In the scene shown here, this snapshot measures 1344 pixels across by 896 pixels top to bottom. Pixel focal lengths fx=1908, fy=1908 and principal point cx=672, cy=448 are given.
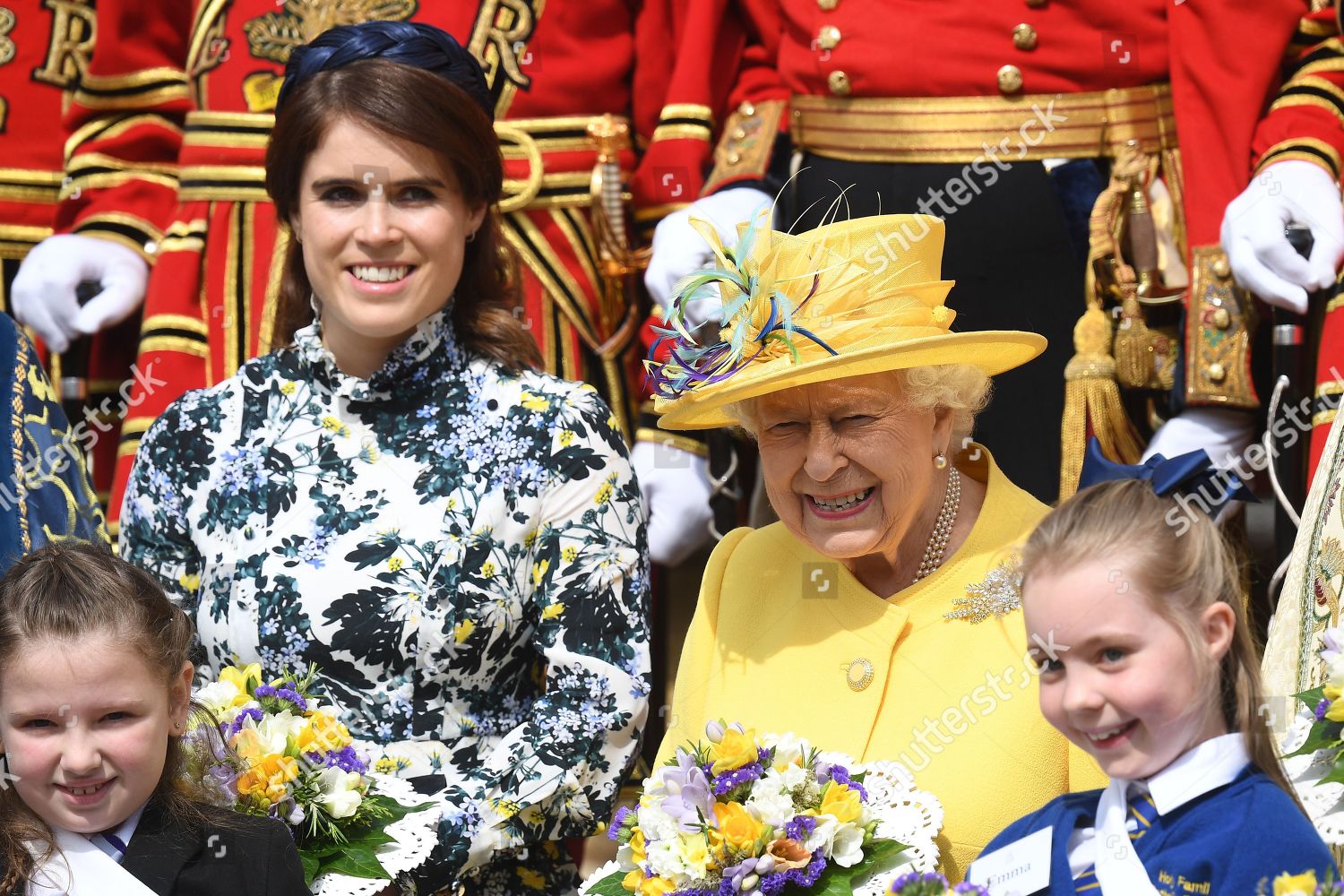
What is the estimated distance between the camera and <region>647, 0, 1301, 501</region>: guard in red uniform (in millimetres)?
3537

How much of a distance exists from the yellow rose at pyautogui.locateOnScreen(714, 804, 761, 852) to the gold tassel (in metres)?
1.35

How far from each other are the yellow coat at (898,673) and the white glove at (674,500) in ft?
3.10

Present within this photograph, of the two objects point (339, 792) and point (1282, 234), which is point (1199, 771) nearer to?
point (339, 792)

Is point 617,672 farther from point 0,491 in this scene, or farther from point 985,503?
→ point 0,491

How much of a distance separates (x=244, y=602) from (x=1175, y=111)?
1.94m

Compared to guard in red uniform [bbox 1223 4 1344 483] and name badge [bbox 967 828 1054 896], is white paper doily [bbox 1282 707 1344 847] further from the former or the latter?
guard in red uniform [bbox 1223 4 1344 483]

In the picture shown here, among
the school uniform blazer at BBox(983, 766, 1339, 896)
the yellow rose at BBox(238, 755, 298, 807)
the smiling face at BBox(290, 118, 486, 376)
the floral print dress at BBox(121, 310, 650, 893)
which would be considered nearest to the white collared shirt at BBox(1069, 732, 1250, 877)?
the school uniform blazer at BBox(983, 766, 1339, 896)

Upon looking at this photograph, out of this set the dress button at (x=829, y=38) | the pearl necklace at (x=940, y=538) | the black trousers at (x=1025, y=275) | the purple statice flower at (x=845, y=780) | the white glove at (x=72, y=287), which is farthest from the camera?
the white glove at (x=72, y=287)

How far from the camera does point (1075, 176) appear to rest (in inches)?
142

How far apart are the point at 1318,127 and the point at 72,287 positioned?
2739 mm

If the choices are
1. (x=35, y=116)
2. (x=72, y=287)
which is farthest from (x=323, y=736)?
(x=35, y=116)

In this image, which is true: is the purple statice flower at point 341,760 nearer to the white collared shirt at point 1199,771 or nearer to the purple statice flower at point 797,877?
the purple statice flower at point 797,877

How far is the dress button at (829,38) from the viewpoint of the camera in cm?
376

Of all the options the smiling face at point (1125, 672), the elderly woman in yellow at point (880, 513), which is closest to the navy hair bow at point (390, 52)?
the elderly woman in yellow at point (880, 513)
